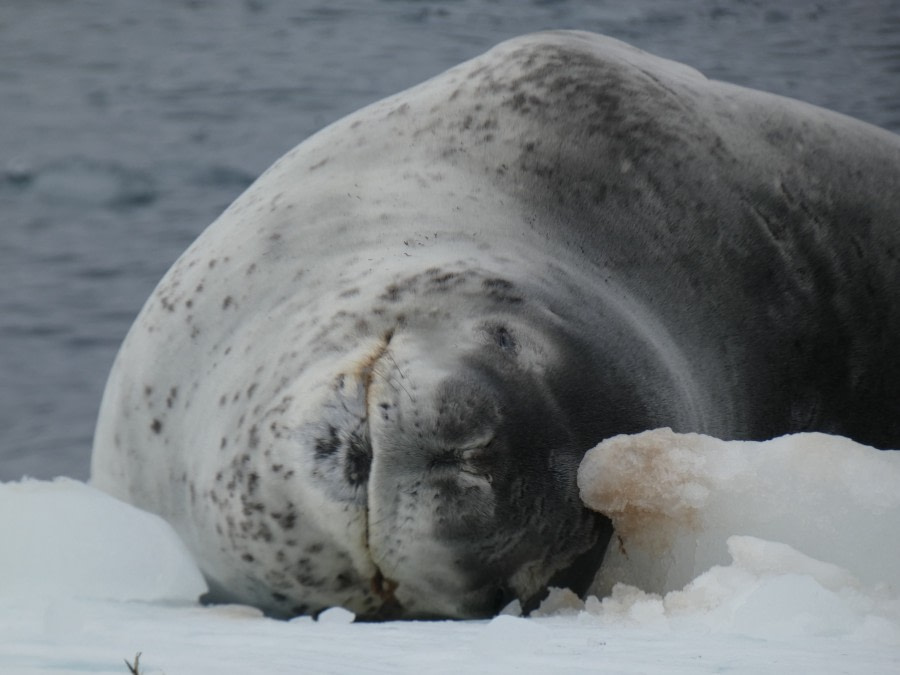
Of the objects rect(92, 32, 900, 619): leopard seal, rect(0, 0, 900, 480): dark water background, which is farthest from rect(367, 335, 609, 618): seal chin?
rect(0, 0, 900, 480): dark water background

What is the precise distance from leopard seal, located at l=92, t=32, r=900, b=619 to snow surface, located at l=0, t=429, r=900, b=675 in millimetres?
76

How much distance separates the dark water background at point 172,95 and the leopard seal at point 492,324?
123 centimetres

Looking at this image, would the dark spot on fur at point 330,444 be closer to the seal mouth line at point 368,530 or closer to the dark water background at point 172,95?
the seal mouth line at point 368,530

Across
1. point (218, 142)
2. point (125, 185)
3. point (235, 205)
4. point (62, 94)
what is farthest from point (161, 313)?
point (62, 94)

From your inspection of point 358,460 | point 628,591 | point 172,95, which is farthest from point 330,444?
point 172,95

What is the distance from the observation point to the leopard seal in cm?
160

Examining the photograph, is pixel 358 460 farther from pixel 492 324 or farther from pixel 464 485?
pixel 492 324

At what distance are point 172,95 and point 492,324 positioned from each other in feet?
15.1

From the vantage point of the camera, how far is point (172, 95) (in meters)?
6.01

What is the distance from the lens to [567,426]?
65.0 inches

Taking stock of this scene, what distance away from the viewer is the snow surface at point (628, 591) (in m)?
1.21

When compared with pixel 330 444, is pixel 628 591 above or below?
below

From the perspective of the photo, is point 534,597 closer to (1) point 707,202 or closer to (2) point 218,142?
(1) point 707,202

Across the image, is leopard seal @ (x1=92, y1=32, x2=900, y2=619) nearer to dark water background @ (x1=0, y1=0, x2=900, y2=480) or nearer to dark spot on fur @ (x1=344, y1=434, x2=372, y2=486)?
dark spot on fur @ (x1=344, y1=434, x2=372, y2=486)
